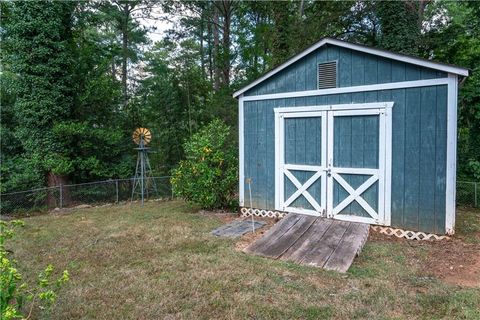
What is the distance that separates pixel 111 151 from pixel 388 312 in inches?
409

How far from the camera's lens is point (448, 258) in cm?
416

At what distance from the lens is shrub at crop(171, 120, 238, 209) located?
698 cm

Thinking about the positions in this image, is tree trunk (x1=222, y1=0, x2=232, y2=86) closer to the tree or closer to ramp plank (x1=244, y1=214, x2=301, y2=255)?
the tree

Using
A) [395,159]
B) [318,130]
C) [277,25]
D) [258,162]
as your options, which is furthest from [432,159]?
[277,25]

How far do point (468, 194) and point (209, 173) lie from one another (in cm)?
629

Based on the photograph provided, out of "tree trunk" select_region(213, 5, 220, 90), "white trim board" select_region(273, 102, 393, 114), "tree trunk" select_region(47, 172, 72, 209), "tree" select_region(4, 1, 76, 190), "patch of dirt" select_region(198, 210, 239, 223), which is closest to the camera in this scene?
"white trim board" select_region(273, 102, 393, 114)

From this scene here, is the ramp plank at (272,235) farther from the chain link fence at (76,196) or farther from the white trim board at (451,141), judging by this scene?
the chain link fence at (76,196)

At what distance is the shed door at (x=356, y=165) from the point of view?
509cm

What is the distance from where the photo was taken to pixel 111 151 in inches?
441

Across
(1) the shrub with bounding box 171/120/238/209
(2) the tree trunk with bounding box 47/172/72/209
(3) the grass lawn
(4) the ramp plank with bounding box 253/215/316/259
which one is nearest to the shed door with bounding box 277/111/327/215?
(4) the ramp plank with bounding box 253/215/316/259

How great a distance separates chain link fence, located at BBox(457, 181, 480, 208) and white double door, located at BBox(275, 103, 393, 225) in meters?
3.82

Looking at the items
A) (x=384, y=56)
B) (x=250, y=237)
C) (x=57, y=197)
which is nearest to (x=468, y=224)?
(x=384, y=56)

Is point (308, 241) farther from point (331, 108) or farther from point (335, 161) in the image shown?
point (331, 108)

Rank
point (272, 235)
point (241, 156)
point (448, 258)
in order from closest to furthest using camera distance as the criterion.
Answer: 1. point (448, 258)
2. point (272, 235)
3. point (241, 156)
